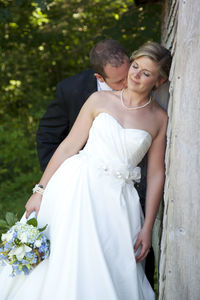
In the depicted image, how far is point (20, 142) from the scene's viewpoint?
7.51m

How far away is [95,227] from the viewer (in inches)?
101

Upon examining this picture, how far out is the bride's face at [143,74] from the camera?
2.60m

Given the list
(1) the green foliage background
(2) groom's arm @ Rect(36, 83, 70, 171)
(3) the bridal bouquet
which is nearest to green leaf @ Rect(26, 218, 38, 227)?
(3) the bridal bouquet

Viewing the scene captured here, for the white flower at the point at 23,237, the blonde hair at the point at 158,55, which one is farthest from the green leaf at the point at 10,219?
the blonde hair at the point at 158,55

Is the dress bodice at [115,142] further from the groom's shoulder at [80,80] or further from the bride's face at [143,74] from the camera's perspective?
the groom's shoulder at [80,80]

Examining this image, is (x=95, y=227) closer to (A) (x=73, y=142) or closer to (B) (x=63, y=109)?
(A) (x=73, y=142)

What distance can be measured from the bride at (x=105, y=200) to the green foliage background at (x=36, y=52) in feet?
7.92

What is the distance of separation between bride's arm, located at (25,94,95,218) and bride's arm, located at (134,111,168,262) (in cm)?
48

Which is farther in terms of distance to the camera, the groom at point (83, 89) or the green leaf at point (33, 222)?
the groom at point (83, 89)

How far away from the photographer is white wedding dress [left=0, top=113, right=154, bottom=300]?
8.09 feet

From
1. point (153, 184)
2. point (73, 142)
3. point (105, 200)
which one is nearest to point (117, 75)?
point (73, 142)

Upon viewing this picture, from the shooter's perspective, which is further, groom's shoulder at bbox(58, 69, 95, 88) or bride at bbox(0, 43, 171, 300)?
groom's shoulder at bbox(58, 69, 95, 88)

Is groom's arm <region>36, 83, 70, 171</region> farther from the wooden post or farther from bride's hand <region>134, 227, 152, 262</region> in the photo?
the wooden post

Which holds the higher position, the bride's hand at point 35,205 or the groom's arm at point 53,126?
the groom's arm at point 53,126
